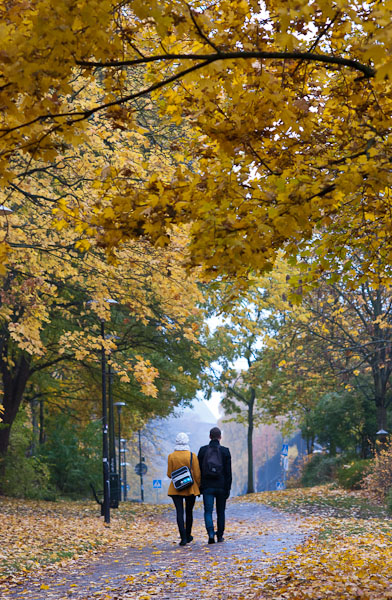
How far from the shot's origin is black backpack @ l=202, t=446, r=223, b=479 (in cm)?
998

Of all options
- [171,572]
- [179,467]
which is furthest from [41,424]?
[171,572]

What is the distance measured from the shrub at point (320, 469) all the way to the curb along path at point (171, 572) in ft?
57.6

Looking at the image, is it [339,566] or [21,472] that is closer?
[339,566]

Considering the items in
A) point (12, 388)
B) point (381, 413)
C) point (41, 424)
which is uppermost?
point (12, 388)

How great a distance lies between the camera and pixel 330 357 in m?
22.5

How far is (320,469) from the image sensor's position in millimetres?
29938

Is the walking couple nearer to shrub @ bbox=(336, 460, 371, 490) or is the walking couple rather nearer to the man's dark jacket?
the man's dark jacket

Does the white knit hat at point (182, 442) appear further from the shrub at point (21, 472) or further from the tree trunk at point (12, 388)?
the shrub at point (21, 472)

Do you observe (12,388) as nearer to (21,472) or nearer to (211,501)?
(21,472)

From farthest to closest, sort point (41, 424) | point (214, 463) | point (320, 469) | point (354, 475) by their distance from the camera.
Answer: point (320, 469), point (41, 424), point (354, 475), point (214, 463)

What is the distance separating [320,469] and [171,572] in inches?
914

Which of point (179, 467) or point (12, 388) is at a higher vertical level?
point (12, 388)

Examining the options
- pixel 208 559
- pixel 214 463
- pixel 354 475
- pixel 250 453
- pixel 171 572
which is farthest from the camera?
pixel 250 453

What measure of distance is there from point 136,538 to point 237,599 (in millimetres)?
7915
